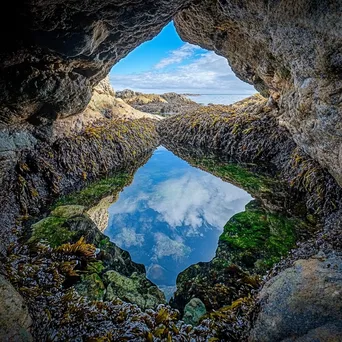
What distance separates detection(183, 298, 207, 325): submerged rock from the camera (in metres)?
2.49

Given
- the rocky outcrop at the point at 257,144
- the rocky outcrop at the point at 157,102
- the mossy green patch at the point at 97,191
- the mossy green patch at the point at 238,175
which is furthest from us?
the rocky outcrop at the point at 157,102

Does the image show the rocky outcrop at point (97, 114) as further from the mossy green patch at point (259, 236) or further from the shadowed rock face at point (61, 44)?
the mossy green patch at point (259, 236)

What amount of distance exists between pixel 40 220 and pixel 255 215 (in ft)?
11.0

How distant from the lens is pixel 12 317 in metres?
1.70

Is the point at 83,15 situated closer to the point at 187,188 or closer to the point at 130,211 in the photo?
the point at 130,211

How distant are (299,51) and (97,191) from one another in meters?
4.17

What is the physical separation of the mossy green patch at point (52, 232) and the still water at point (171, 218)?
0.67 meters

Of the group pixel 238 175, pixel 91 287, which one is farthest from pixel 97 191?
pixel 238 175

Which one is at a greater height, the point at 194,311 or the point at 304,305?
the point at 304,305

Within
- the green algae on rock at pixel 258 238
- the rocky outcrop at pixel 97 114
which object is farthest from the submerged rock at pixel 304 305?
the rocky outcrop at pixel 97 114

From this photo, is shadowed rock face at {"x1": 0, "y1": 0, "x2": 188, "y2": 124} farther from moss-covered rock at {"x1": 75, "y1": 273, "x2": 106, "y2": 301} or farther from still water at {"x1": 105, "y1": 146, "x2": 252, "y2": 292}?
moss-covered rock at {"x1": 75, "y1": 273, "x2": 106, "y2": 301}

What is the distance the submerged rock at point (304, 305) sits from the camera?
1.73 metres

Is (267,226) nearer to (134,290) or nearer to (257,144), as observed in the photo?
(134,290)

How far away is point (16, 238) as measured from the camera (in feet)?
11.3
